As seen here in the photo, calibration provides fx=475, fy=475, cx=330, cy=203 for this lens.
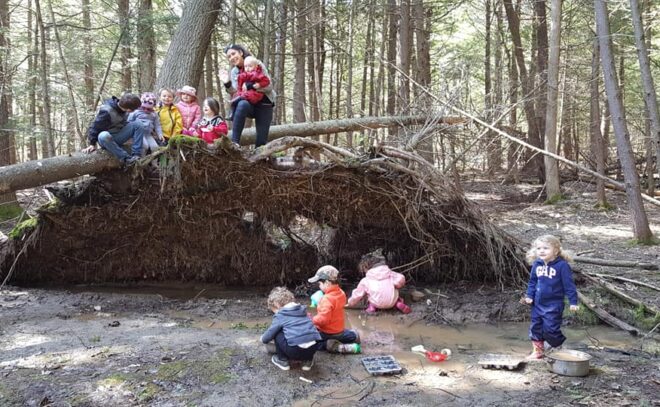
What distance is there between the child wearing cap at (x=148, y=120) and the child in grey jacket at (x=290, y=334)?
3.33m

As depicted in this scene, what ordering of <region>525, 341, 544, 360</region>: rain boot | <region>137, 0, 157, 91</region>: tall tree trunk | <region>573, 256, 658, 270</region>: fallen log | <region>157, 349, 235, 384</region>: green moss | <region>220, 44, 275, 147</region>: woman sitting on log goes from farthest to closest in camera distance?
1. <region>137, 0, 157, 91</region>: tall tree trunk
2. <region>573, 256, 658, 270</region>: fallen log
3. <region>220, 44, 275, 147</region>: woman sitting on log
4. <region>525, 341, 544, 360</region>: rain boot
5. <region>157, 349, 235, 384</region>: green moss

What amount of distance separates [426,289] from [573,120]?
15.4 metres

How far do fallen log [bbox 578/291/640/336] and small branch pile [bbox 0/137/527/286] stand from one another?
1204 mm

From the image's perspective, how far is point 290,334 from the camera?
458 cm

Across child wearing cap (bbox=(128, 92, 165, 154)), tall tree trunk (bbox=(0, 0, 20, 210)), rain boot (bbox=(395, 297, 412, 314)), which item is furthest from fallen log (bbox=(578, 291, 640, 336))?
tall tree trunk (bbox=(0, 0, 20, 210))

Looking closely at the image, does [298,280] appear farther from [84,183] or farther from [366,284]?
[84,183]

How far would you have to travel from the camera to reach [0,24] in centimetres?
1174

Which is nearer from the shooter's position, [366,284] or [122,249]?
[366,284]

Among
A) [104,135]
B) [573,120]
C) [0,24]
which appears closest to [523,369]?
[104,135]

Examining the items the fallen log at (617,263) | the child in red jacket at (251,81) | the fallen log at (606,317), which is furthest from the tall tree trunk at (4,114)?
the fallen log at (617,263)

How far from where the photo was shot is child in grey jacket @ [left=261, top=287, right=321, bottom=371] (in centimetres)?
456

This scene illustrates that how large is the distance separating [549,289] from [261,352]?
10.0 ft

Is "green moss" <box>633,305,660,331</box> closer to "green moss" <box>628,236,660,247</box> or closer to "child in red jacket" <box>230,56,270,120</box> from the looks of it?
"green moss" <box>628,236,660,247</box>

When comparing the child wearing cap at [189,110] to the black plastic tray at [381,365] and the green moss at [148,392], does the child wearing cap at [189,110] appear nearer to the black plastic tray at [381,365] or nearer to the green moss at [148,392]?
the green moss at [148,392]
